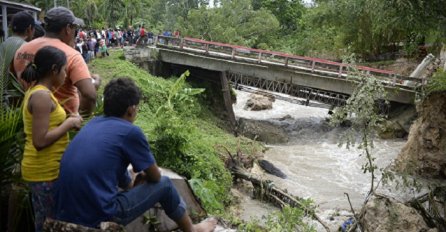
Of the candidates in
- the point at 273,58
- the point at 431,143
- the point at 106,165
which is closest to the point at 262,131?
the point at 273,58

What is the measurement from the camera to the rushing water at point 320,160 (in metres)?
14.3

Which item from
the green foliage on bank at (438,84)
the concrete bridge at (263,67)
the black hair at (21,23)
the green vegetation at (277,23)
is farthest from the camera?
the green vegetation at (277,23)

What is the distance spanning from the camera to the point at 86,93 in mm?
4109

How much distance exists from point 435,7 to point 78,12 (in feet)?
101

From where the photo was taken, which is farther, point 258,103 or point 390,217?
point 258,103

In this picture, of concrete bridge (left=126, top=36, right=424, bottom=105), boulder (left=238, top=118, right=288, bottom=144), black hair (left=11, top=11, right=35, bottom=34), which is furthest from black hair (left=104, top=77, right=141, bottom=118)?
concrete bridge (left=126, top=36, right=424, bottom=105)

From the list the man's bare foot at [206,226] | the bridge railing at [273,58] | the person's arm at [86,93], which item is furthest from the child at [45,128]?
the bridge railing at [273,58]

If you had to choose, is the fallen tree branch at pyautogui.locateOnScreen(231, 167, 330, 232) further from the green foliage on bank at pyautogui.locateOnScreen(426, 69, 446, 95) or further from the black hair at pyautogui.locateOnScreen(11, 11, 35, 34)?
the black hair at pyautogui.locateOnScreen(11, 11, 35, 34)

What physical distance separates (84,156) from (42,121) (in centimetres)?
45

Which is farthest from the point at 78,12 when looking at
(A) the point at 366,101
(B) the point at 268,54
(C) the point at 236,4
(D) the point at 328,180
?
(A) the point at 366,101

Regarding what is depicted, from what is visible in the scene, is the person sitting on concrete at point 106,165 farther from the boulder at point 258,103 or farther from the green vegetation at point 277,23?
the boulder at point 258,103

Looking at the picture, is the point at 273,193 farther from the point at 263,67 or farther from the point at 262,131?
the point at 263,67

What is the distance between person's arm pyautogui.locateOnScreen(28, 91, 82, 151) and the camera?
343 centimetres

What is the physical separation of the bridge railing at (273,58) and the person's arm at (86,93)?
17888 mm
